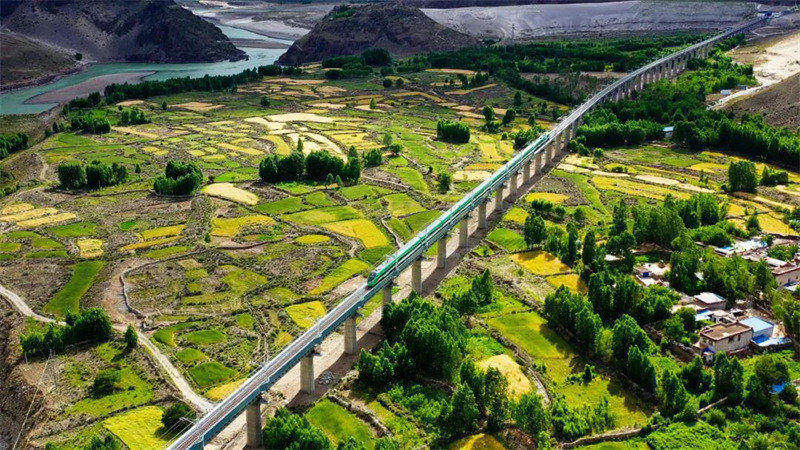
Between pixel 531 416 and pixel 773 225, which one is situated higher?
pixel 773 225

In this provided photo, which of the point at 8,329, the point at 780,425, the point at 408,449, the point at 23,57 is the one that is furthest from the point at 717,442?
the point at 23,57

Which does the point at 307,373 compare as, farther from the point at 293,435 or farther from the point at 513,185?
the point at 513,185

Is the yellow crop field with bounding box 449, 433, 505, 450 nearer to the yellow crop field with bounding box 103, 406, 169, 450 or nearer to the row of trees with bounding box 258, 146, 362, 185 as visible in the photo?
the yellow crop field with bounding box 103, 406, 169, 450

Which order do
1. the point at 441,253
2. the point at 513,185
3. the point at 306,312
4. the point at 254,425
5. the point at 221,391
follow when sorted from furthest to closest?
the point at 513,185
the point at 441,253
the point at 306,312
the point at 221,391
the point at 254,425

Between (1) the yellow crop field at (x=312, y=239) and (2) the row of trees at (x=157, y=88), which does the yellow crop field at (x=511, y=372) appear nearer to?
(1) the yellow crop field at (x=312, y=239)

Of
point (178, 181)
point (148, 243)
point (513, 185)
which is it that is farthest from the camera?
point (513, 185)

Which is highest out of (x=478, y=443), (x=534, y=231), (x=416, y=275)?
(x=534, y=231)

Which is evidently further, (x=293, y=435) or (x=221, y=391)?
(x=221, y=391)

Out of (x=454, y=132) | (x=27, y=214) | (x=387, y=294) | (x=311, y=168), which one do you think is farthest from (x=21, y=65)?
(x=387, y=294)
